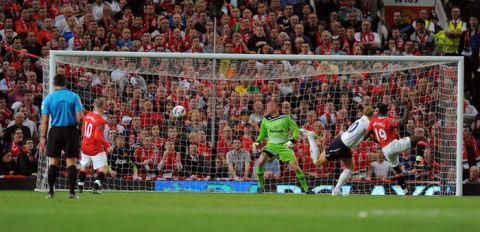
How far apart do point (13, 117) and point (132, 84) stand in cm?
263

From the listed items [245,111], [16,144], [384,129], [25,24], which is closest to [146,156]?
[245,111]

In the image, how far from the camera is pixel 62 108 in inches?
631

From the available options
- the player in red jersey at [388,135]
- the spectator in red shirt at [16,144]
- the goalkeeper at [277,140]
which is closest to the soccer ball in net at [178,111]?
the goalkeeper at [277,140]

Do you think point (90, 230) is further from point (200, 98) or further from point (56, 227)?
point (200, 98)

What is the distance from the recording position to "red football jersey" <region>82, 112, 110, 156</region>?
63.4ft

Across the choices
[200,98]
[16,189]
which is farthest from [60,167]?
[200,98]

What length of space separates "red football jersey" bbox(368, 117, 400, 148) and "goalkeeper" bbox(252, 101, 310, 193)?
6.35ft

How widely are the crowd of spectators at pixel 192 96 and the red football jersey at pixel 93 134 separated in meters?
2.43

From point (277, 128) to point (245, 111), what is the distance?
1.59 m

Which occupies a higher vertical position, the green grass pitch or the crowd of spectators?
the crowd of spectators

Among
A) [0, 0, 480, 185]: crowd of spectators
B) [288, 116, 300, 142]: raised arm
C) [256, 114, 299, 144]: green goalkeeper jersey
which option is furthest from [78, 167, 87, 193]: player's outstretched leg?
[288, 116, 300, 142]: raised arm

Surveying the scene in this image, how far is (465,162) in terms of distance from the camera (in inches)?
914

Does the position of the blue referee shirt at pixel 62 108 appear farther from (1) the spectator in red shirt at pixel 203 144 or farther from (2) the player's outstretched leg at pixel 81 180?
(1) the spectator in red shirt at pixel 203 144

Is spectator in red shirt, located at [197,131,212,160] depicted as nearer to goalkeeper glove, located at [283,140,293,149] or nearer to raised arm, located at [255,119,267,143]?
raised arm, located at [255,119,267,143]
